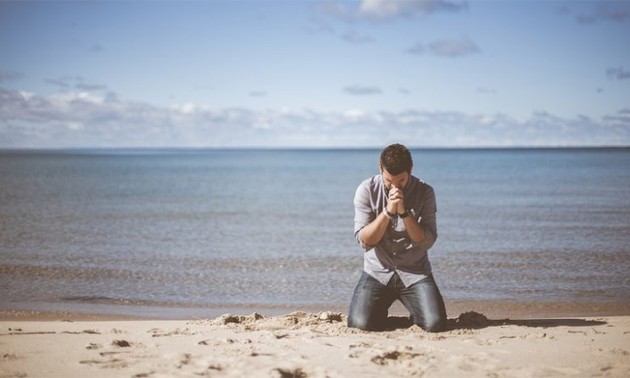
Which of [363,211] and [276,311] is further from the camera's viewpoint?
[276,311]

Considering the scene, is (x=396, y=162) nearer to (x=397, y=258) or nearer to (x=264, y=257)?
(x=397, y=258)

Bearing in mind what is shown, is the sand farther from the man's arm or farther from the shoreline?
the shoreline

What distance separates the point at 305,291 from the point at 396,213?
4656mm

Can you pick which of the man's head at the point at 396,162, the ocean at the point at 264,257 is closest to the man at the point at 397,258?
the man's head at the point at 396,162

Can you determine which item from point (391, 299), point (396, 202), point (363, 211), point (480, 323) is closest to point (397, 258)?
point (391, 299)

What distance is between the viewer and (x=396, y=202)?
624 centimetres

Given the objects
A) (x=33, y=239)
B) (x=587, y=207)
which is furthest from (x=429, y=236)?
(x=587, y=207)

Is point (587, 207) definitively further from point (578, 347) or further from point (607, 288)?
point (578, 347)

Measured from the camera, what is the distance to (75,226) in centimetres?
1934

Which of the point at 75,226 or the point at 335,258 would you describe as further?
the point at 75,226

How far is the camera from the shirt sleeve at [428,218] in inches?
262

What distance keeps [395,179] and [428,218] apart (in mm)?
664

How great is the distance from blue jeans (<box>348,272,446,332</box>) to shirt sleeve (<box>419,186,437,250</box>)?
1.44ft

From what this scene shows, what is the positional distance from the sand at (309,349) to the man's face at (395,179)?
65.1 inches
